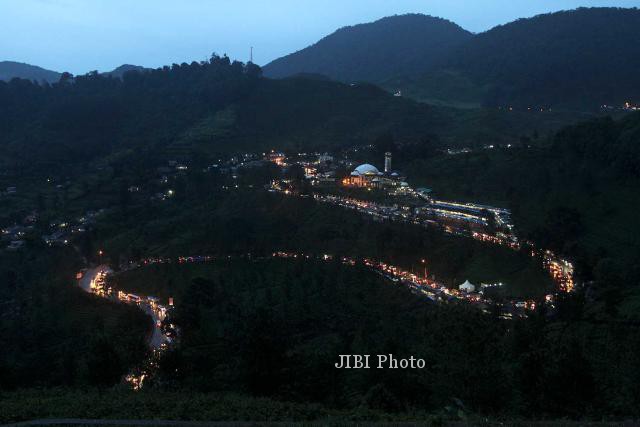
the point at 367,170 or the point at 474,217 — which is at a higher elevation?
the point at 367,170

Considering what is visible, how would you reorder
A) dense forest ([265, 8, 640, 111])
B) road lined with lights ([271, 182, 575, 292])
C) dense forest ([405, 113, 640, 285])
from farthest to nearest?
dense forest ([265, 8, 640, 111]) → dense forest ([405, 113, 640, 285]) → road lined with lights ([271, 182, 575, 292])

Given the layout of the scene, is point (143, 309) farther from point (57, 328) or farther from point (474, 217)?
point (474, 217)

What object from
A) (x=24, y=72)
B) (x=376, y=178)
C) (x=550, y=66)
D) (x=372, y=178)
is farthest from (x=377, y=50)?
(x=376, y=178)

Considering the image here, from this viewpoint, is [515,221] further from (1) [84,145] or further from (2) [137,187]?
(1) [84,145]

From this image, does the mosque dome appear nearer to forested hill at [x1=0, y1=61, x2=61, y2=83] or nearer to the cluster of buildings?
the cluster of buildings

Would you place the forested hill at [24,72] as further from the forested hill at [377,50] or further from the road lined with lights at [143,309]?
the road lined with lights at [143,309]

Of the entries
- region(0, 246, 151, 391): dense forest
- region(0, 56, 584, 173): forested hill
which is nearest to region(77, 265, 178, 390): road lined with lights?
region(0, 246, 151, 391): dense forest
